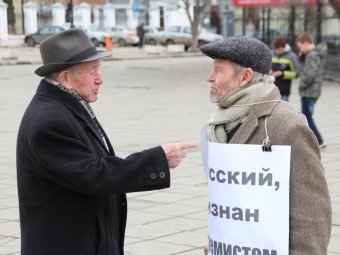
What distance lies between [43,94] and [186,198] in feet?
16.5

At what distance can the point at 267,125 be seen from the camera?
3.40 meters

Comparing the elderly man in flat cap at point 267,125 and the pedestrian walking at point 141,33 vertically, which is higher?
the elderly man in flat cap at point 267,125

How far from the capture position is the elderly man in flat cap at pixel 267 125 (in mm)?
3326

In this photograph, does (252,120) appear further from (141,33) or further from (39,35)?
(39,35)

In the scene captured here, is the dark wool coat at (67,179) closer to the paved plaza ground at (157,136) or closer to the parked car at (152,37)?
the paved plaza ground at (157,136)

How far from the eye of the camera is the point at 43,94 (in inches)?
146

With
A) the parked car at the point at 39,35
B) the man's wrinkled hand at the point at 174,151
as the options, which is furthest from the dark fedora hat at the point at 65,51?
the parked car at the point at 39,35

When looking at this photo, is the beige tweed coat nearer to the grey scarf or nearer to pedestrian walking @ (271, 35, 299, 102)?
the grey scarf

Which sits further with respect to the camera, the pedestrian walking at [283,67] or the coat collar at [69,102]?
the pedestrian walking at [283,67]

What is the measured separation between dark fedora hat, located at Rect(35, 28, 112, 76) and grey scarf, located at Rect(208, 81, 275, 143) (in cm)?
59

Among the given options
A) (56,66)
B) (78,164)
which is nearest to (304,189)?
(78,164)

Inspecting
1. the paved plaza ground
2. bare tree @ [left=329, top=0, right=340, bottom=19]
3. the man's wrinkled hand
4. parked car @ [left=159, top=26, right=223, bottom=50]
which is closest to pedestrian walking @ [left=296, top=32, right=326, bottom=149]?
the paved plaza ground

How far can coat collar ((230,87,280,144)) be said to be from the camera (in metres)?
3.42

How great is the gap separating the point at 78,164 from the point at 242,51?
31.3 inches
